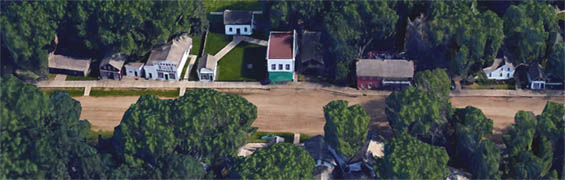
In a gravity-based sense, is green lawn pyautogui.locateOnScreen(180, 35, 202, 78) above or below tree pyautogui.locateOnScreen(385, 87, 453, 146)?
above

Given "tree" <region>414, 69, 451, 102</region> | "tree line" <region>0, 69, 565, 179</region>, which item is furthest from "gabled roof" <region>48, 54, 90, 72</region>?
"tree" <region>414, 69, 451, 102</region>

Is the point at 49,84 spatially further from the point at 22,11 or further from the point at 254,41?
the point at 254,41

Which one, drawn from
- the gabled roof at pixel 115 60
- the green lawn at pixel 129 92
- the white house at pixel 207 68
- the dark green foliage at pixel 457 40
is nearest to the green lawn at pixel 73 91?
the green lawn at pixel 129 92

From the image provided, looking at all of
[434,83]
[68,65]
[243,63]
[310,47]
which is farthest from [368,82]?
[68,65]

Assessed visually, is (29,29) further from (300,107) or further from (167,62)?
(300,107)

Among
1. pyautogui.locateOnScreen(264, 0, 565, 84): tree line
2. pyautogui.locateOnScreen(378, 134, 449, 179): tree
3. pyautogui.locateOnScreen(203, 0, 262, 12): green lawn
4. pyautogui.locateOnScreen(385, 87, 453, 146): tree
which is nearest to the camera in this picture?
pyautogui.locateOnScreen(378, 134, 449, 179): tree

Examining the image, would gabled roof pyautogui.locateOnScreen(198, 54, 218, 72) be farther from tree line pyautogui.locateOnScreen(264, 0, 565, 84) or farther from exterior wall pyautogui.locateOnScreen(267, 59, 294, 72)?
tree line pyautogui.locateOnScreen(264, 0, 565, 84)

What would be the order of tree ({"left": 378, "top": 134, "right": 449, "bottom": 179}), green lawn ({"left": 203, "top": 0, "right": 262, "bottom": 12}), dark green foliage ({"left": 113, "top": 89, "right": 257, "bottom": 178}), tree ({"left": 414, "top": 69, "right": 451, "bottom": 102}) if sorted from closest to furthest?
tree ({"left": 378, "top": 134, "right": 449, "bottom": 179})
dark green foliage ({"left": 113, "top": 89, "right": 257, "bottom": 178})
tree ({"left": 414, "top": 69, "right": 451, "bottom": 102})
green lawn ({"left": 203, "top": 0, "right": 262, "bottom": 12})
